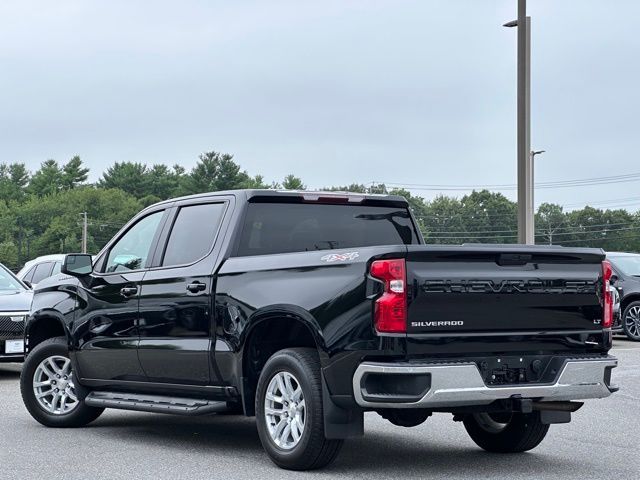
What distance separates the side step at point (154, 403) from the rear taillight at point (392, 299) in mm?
1869

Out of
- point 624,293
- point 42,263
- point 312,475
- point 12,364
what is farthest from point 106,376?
point 624,293

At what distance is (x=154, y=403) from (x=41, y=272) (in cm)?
1466

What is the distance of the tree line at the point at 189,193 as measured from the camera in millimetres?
131000

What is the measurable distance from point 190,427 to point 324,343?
342 centimetres

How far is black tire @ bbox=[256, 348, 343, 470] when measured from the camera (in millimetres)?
7772

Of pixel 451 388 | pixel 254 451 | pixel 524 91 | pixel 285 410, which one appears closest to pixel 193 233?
pixel 254 451

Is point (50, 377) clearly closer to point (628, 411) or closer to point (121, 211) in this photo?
point (628, 411)

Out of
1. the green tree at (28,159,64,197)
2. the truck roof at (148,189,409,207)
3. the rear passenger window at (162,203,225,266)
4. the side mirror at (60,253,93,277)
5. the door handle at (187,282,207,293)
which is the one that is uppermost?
the green tree at (28,159,64,197)

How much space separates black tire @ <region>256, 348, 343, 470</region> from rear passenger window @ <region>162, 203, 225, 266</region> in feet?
4.60

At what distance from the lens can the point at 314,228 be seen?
9352 millimetres

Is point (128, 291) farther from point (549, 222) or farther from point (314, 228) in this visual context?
point (549, 222)

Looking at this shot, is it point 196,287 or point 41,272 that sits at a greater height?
point 196,287

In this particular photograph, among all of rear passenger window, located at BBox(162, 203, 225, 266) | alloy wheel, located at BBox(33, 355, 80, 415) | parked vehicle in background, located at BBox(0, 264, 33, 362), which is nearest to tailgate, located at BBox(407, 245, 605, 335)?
rear passenger window, located at BBox(162, 203, 225, 266)

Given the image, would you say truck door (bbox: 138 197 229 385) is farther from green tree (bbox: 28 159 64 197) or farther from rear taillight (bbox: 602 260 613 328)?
green tree (bbox: 28 159 64 197)
